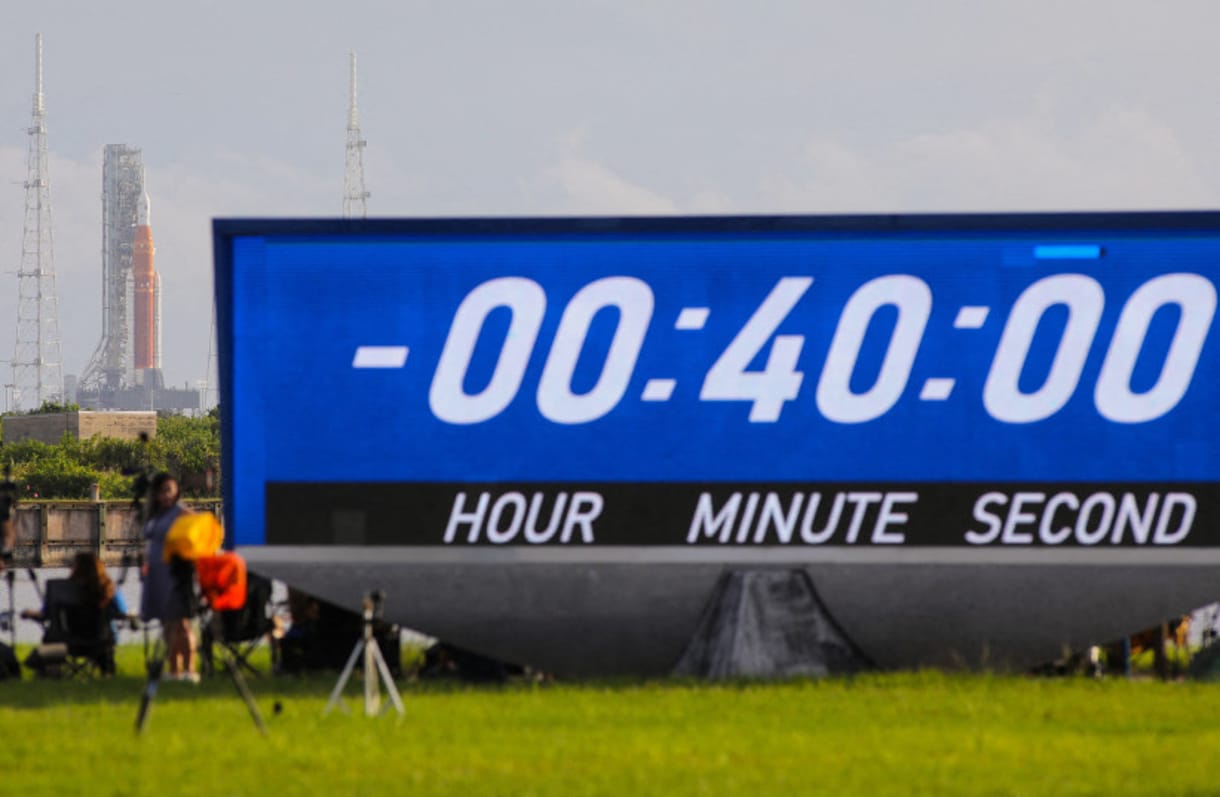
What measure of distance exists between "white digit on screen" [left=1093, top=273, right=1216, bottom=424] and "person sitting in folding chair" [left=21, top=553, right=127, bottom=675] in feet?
30.1

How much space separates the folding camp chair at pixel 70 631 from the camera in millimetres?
18344

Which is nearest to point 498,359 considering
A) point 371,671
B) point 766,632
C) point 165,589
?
point 766,632

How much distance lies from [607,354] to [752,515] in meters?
1.92

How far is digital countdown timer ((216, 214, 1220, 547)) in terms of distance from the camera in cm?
1767

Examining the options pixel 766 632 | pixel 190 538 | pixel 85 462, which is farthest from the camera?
pixel 85 462

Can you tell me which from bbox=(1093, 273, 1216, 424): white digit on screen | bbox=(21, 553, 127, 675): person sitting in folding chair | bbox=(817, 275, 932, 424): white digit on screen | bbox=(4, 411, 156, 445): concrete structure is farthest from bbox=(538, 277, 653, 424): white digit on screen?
bbox=(4, 411, 156, 445): concrete structure

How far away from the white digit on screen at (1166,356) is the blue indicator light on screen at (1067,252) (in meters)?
0.52

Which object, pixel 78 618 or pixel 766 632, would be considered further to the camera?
pixel 78 618

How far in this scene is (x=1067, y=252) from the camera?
1778cm

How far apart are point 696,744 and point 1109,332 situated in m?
6.76

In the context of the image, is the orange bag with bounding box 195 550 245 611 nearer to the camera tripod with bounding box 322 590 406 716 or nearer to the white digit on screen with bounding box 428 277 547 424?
the camera tripod with bounding box 322 590 406 716

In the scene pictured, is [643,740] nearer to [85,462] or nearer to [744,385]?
[744,385]

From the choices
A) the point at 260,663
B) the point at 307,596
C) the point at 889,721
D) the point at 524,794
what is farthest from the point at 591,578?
the point at 524,794

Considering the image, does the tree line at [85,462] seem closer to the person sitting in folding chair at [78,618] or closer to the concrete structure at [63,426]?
the concrete structure at [63,426]
